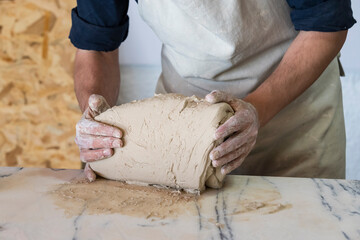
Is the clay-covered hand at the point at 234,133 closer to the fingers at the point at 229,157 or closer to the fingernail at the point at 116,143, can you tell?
the fingers at the point at 229,157

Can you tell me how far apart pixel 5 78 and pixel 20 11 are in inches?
19.0

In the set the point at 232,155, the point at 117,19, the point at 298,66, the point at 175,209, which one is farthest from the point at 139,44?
the point at 175,209

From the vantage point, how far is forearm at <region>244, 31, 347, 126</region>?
1462 millimetres

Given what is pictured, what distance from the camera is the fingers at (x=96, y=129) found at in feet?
4.07

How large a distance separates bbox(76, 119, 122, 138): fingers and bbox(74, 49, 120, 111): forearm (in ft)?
1.09

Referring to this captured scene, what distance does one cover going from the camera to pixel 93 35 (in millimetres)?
1651

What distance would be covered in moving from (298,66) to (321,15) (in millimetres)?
189

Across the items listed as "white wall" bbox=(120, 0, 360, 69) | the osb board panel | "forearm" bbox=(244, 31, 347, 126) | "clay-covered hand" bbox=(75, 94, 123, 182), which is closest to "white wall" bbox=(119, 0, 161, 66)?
"white wall" bbox=(120, 0, 360, 69)

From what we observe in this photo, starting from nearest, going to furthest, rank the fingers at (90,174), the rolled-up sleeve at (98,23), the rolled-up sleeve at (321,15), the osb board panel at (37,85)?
the fingers at (90,174), the rolled-up sleeve at (321,15), the rolled-up sleeve at (98,23), the osb board panel at (37,85)

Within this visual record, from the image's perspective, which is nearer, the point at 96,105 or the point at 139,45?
the point at 96,105

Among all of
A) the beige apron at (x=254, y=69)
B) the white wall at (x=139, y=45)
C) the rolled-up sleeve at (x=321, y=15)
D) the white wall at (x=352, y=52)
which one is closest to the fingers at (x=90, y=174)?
the beige apron at (x=254, y=69)

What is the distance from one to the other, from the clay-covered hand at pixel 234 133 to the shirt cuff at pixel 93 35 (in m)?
0.65

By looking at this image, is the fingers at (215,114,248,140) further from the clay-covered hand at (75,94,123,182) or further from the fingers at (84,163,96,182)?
the fingers at (84,163,96,182)

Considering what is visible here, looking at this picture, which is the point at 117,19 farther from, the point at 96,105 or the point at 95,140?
the point at 95,140
